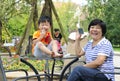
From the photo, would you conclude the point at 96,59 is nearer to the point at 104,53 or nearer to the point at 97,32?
the point at 104,53

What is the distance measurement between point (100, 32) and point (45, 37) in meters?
0.67

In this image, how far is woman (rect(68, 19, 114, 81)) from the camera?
3771 millimetres

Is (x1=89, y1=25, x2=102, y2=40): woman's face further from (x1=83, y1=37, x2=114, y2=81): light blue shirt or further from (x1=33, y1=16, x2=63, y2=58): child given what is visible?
(x1=33, y1=16, x2=63, y2=58): child

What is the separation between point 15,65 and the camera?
8492mm

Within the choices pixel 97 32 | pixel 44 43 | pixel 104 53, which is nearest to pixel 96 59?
pixel 104 53

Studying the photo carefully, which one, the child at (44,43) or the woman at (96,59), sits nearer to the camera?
the woman at (96,59)

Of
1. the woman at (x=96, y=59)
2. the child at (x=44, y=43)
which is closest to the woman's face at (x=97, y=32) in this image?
the woman at (x=96, y=59)

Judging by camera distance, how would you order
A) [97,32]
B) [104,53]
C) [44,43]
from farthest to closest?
[44,43] < [97,32] < [104,53]

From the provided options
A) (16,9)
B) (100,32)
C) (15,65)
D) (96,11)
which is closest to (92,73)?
(100,32)

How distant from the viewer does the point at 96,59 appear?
3830 millimetres

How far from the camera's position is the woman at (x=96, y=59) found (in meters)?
3.77

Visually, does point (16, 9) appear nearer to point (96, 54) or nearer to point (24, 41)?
point (24, 41)

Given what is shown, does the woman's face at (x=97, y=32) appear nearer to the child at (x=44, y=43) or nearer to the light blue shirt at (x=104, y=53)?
the light blue shirt at (x=104, y=53)

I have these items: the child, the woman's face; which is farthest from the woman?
the child
